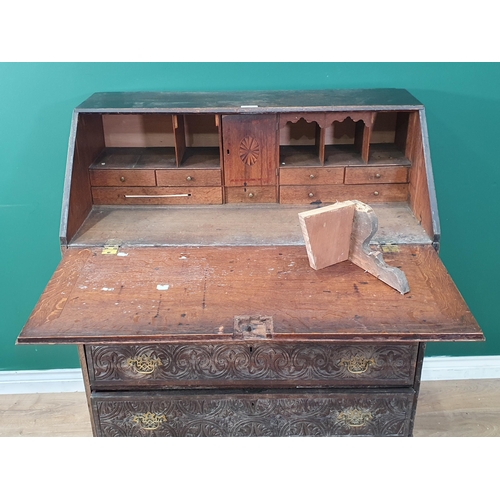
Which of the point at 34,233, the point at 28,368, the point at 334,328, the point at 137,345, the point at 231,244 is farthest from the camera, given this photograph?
the point at 28,368

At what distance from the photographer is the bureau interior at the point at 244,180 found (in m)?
1.89

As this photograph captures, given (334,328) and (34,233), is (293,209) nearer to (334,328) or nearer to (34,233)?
(334,328)

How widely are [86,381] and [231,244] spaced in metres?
0.62

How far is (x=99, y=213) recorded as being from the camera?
204cm

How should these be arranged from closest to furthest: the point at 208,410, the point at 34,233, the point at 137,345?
the point at 137,345 < the point at 208,410 < the point at 34,233

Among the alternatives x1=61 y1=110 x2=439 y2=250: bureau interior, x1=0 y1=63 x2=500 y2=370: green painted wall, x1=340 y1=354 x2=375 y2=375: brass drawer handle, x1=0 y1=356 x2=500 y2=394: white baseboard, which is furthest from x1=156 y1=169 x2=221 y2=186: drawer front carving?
x1=0 y1=356 x2=500 y2=394: white baseboard

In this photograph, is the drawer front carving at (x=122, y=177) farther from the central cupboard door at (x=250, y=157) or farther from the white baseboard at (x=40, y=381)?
the white baseboard at (x=40, y=381)

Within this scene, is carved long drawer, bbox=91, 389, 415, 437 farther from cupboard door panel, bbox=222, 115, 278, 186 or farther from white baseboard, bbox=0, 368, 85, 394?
white baseboard, bbox=0, 368, 85, 394

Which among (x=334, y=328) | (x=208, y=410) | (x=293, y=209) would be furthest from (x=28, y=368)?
(x=334, y=328)

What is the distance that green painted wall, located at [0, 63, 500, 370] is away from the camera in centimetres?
222

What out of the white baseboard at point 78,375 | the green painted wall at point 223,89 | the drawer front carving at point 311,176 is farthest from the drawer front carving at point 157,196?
the white baseboard at point 78,375

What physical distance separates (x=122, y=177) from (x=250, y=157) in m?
0.48

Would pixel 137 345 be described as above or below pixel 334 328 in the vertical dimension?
below

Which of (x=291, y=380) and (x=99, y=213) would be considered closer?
(x=291, y=380)
